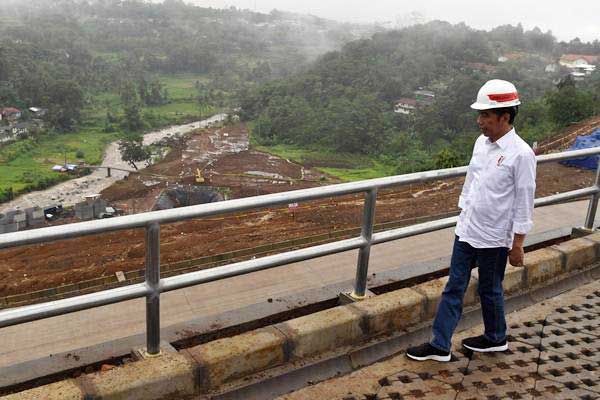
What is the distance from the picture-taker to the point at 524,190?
2.76 metres

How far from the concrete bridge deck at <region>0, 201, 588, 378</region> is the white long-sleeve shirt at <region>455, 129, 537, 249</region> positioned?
1114 millimetres

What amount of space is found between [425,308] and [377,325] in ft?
1.19

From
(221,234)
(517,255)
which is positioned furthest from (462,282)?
(221,234)

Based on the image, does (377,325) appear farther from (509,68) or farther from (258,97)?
(509,68)

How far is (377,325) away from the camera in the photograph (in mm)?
3264

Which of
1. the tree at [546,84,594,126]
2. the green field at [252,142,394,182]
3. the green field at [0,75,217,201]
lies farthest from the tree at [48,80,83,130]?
the tree at [546,84,594,126]

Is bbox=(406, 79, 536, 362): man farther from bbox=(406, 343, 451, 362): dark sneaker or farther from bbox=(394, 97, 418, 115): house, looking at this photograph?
bbox=(394, 97, 418, 115): house

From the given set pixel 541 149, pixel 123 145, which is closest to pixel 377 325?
pixel 541 149

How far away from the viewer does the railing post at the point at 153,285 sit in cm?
250

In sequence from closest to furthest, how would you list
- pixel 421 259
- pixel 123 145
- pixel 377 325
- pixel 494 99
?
pixel 494 99
pixel 377 325
pixel 421 259
pixel 123 145

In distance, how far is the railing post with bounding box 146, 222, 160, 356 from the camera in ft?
8.20

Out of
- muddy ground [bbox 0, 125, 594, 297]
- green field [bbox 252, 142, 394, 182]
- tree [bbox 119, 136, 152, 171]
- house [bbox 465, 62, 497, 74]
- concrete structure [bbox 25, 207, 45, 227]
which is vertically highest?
muddy ground [bbox 0, 125, 594, 297]

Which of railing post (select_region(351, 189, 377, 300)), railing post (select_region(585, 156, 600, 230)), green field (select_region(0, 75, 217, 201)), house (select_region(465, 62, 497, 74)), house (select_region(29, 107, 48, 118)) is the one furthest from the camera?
house (select_region(465, 62, 497, 74))

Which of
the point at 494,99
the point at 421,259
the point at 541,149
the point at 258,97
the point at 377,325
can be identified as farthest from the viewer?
the point at 258,97
